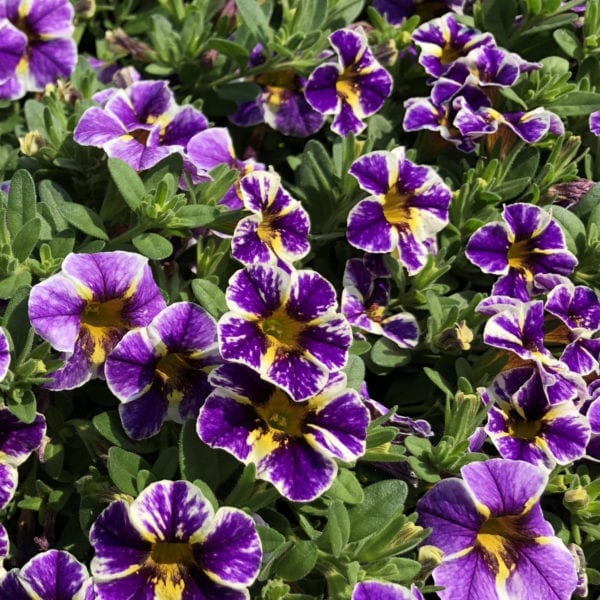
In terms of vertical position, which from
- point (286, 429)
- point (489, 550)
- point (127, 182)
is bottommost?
point (489, 550)

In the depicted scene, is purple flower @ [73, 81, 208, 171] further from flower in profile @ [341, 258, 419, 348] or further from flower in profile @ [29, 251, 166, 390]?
flower in profile @ [341, 258, 419, 348]

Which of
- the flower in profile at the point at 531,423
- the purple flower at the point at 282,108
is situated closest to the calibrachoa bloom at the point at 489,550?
the flower in profile at the point at 531,423

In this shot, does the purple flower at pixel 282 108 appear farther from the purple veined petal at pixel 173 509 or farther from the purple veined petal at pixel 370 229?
the purple veined petal at pixel 173 509

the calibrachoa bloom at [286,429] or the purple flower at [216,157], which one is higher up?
the purple flower at [216,157]

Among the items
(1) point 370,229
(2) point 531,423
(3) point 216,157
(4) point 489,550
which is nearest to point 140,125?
(3) point 216,157

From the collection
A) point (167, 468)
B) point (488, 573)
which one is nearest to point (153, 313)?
point (167, 468)

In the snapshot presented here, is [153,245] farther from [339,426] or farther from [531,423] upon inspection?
[531,423]

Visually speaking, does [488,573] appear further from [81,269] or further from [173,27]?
[173,27]
